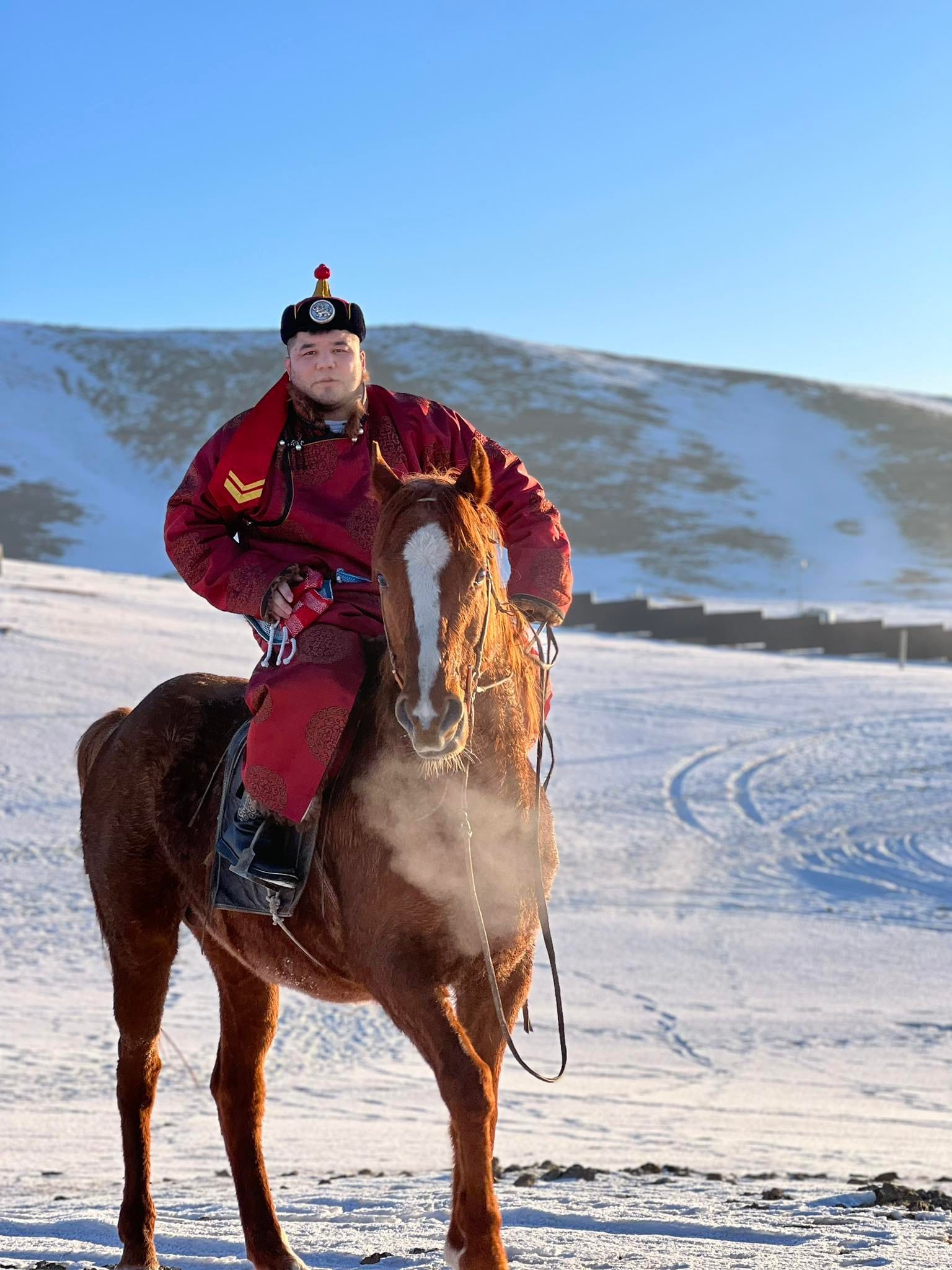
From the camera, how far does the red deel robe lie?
3.75 metres

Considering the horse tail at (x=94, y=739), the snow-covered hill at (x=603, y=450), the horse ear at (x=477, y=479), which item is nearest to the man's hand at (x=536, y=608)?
the horse ear at (x=477, y=479)

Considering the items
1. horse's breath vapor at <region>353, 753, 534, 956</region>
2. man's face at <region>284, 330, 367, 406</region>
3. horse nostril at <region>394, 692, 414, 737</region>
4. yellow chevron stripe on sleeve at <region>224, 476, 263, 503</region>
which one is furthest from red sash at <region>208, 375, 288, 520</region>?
horse nostril at <region>394, 692, 414, 737</region>

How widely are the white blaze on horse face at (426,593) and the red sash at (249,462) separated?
1058 millimetres

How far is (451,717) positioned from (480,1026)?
104 cm

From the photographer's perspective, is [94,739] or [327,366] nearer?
[327,366]

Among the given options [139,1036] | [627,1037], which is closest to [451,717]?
[139,1036]

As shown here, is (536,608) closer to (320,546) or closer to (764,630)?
(320,546)

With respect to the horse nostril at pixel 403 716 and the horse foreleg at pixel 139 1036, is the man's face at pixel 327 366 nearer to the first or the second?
the horse nostril at pixel 403 716

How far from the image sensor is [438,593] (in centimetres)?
308

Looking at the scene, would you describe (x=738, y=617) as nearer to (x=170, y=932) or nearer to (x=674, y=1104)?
(x=674, y=1104)

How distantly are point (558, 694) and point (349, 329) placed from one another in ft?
63.1

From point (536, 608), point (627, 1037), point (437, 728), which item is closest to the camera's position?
point (437, 728)

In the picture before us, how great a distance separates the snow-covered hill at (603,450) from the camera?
74.9 meters

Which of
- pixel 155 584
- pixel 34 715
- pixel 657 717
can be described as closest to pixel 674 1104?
pixel 34 715
